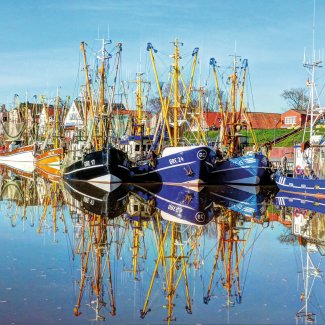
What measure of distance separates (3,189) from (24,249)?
25.4 meters

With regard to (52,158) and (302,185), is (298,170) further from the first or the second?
(52,158)

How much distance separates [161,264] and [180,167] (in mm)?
27277

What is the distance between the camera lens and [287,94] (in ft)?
476

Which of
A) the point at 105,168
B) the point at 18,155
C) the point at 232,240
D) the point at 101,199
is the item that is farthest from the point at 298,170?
the point at 18,155

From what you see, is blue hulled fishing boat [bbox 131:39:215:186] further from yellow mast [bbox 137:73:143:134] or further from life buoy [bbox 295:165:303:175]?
yellow mast [bbox 137:73:143:134]

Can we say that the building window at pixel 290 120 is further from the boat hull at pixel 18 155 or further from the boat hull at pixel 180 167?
the boat hull at pixel 180 167

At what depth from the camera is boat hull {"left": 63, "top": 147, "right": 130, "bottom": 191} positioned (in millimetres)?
44344

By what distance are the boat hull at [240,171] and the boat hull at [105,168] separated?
7.34 m

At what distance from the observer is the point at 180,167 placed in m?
43.6

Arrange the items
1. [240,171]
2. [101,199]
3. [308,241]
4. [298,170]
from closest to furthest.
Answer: [308,241]
[101,199]
[298,170]
[240,171]

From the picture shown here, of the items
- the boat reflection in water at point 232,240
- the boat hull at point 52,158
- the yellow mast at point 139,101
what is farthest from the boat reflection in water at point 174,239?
the boat hull at point 52,158

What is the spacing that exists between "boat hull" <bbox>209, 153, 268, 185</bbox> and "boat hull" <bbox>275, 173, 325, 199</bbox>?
369 cm

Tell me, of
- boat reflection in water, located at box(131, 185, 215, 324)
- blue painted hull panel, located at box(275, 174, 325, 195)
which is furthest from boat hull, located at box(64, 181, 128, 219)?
blue painted hull panel, located at box(275, 174, 325, 195)

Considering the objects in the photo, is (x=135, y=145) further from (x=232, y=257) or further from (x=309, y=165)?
(x=232, y=257)
